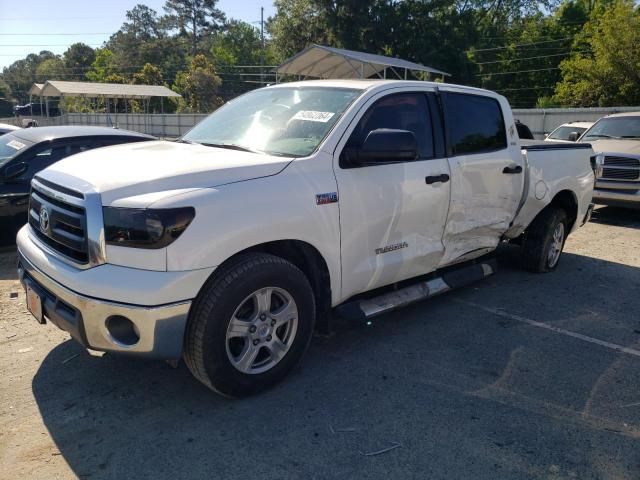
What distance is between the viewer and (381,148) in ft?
11.8

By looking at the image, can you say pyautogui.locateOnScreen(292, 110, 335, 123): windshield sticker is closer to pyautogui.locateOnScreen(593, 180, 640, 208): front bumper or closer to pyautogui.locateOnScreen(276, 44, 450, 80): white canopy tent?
pyautogui.locateOnScreen(593, 180, 640, 208): front bumper

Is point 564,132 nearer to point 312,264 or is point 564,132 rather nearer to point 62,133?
point 62,133

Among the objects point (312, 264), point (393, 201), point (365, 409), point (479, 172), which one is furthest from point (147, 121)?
point (365, 409)

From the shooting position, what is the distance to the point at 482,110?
510 centimetres

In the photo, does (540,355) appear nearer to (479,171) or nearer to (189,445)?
(479,171)

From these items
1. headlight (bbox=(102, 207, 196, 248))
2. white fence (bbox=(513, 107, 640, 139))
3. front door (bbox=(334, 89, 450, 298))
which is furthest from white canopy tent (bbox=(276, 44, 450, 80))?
headlight (bbox=(102, 207, 196, 248))

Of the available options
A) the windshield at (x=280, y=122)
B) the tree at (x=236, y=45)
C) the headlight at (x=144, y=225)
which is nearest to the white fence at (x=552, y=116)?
the windshield at (x=280, y=122)

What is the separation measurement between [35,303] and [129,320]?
85 centimetres

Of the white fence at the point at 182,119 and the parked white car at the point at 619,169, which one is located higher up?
the white fence at the point at 182,119

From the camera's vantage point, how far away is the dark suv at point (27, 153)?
586 cm

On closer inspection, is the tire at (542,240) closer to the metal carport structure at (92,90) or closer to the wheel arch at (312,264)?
the wheel arch at (312,264)

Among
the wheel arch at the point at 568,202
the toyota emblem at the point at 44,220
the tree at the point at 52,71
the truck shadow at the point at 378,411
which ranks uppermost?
the tree at the point at 52,71

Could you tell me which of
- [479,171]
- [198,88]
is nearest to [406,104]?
[479,171]

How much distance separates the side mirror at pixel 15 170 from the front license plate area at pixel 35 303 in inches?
124
